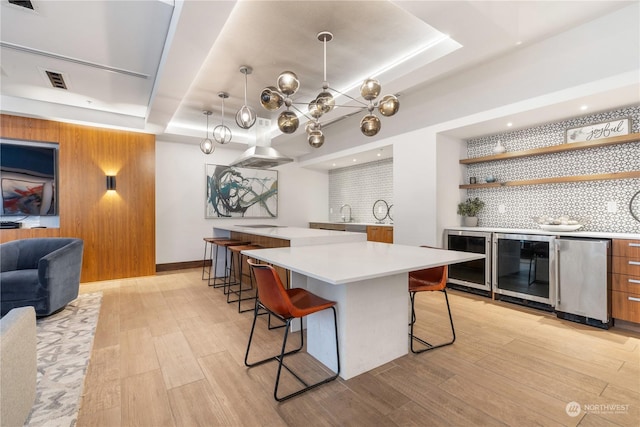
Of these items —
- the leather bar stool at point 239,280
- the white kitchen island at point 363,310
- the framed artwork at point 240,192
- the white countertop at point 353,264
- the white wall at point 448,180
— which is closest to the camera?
the white countertop at point 353,264

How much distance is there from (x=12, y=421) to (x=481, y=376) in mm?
2725

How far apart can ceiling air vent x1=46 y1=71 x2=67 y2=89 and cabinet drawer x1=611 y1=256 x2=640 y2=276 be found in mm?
6617

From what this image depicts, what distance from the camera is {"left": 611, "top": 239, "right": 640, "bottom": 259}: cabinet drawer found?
2789 millimetres

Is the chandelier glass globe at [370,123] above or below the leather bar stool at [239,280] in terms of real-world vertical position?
above

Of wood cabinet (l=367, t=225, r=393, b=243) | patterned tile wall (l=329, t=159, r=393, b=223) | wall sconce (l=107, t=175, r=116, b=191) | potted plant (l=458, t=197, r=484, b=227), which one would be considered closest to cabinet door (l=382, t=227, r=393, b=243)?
wood cabinet (l=367, t=225, r=393, b=243)

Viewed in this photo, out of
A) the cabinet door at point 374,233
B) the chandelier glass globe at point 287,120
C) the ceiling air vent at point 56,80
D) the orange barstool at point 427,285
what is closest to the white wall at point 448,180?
the cabinet door at point 374,233

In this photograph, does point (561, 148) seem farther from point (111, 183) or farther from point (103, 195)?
point (103, 195)

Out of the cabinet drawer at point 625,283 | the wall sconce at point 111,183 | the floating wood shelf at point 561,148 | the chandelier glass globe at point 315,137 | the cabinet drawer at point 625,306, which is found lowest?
the cabinet drawer at point 625,306

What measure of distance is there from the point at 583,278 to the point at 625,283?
0.31 m

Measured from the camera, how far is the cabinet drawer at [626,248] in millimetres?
2789

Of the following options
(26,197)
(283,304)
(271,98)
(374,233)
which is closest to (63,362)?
(283,304)

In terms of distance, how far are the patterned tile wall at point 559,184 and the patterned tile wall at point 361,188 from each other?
6.66 ft

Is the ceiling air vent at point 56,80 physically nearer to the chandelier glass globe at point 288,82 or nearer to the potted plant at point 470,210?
the chandelier glass globe at point 288,82

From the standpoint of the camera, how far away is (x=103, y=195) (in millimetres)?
4926
